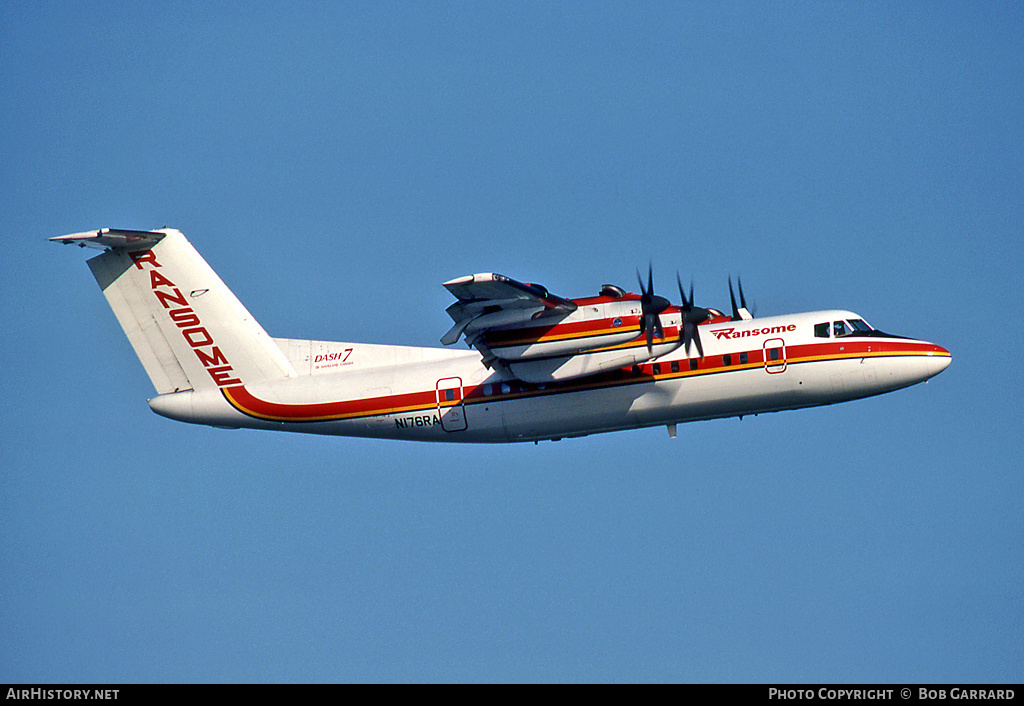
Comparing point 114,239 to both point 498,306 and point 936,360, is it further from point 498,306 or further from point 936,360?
point 936,360

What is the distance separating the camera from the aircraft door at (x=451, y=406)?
98.8 feet

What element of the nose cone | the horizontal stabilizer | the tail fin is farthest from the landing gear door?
the horizontal stabilizer

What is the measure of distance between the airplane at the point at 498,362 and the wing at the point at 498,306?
1.8 inches

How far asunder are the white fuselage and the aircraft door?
0.03m

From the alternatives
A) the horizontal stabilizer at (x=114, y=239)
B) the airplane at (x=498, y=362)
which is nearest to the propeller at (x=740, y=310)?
the airplane at (x=498, y=362)

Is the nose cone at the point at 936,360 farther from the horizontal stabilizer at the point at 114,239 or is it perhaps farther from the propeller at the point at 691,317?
the horizontal stabilizer at the point at 114,239

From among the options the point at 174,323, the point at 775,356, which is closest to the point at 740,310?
the point at 775,356

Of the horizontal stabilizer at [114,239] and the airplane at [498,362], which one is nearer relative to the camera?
the airplane at [498,362]

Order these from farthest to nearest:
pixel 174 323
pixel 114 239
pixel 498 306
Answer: pixel 174 323, pixel 114 239, pixel 498 306

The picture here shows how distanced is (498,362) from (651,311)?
4.32m

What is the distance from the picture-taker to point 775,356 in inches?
1151

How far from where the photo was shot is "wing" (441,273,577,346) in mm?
26891
